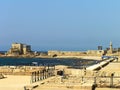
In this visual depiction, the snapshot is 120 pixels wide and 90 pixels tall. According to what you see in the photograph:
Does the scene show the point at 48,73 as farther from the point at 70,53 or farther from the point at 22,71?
the point at 70,53

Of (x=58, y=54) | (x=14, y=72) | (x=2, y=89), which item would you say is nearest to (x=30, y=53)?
(x=58, y=54)

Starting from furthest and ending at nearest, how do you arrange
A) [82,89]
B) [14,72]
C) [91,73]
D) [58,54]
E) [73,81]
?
[58,54] → [14,72] → [91,73] → [73,81] → [82,89]

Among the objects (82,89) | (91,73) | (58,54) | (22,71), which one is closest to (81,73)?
(91,73)

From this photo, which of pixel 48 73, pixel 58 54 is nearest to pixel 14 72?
pixel 48 73

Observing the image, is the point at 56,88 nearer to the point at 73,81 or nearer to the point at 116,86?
the point at 73,81

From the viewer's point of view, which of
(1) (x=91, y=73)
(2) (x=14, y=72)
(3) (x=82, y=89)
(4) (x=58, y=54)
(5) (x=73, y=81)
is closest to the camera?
(3) (x=82, y=89)

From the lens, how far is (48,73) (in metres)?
29.7

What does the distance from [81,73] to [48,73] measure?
2467mm

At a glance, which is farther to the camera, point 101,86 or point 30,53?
point 30,53

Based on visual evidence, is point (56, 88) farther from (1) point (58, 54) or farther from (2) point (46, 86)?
(1) point (58, 54)

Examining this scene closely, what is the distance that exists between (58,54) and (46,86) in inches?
5226

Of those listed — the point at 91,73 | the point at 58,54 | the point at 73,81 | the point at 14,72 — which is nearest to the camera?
the point at 73,81

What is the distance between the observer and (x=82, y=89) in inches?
809

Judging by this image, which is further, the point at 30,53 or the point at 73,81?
the point at 30,53
